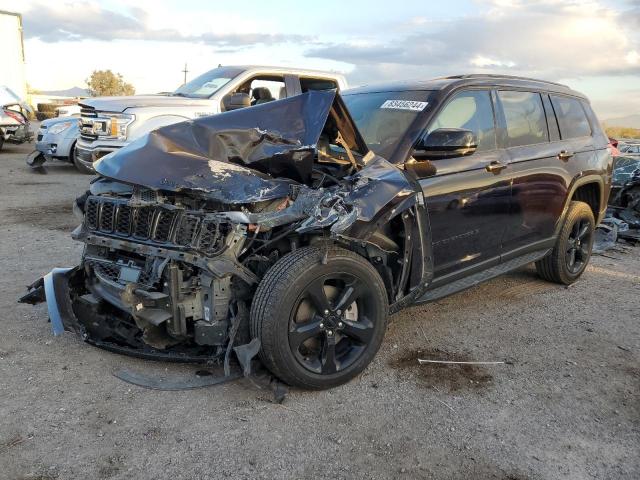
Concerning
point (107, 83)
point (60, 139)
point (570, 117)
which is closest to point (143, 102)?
point (60, 139)

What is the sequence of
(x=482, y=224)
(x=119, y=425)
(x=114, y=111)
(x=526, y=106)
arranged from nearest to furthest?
(x=119, y=425) → (x=482, y=224) → (x=526, y=106) → (x=114, y=111)

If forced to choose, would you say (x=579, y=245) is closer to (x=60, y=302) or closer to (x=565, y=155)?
(x=565, y=155)

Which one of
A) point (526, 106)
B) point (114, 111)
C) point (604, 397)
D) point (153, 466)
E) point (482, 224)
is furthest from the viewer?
point (114, 111)

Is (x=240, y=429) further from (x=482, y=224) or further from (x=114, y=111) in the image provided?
(x=114, y=111)

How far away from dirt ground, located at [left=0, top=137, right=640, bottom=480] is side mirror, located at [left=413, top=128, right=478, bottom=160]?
1404mm

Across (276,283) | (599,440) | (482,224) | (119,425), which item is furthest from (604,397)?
(119,425)

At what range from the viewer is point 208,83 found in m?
9.20

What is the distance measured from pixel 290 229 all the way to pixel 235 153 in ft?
2.07

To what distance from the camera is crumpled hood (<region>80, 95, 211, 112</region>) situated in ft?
28.5

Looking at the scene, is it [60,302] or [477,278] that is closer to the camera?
[60,302]

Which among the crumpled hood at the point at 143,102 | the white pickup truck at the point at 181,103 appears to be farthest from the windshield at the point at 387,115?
the crumpled hood at the point at 143,102

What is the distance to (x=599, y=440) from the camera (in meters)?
3.00

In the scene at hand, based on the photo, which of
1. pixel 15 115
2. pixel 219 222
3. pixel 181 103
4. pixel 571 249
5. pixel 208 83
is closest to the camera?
pixel 219 222

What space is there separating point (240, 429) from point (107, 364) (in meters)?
1.18
